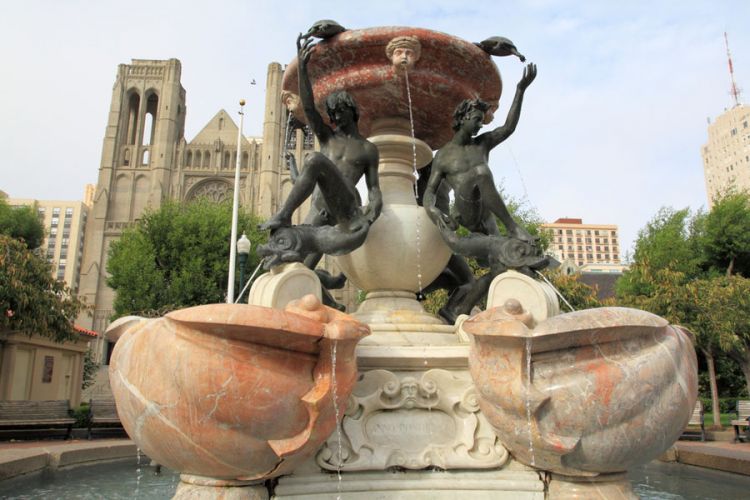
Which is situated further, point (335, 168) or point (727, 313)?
point (727, 313)

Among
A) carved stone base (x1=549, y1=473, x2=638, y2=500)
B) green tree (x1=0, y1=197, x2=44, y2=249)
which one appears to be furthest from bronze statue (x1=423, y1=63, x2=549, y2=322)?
green tree (x1=0, y1=197, x2=44, y2=249)

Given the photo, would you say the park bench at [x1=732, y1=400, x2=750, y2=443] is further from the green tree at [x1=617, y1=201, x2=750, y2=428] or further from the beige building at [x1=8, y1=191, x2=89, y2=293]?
the beige building at [x1=8, y1=191, x2=89, y2=293]

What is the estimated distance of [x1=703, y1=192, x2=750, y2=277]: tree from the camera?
2369 cm

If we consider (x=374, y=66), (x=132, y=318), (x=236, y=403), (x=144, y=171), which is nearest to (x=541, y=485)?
(x=236, y=403)

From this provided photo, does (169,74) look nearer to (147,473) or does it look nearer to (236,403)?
(147,473)

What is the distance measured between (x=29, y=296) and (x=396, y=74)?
1127 centimetres

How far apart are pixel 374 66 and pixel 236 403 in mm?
3236

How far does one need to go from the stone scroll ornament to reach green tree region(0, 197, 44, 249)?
118ft

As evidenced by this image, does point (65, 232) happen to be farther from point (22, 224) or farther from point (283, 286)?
point (283, 286)

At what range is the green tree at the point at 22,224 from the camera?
3353cm

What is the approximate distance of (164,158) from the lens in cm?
5959

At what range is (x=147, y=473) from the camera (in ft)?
21.9

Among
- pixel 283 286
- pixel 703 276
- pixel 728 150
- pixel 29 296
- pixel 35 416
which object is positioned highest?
pixel 728 150

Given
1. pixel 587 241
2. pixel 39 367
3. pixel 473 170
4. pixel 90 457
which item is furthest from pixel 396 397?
pixel 587 241
